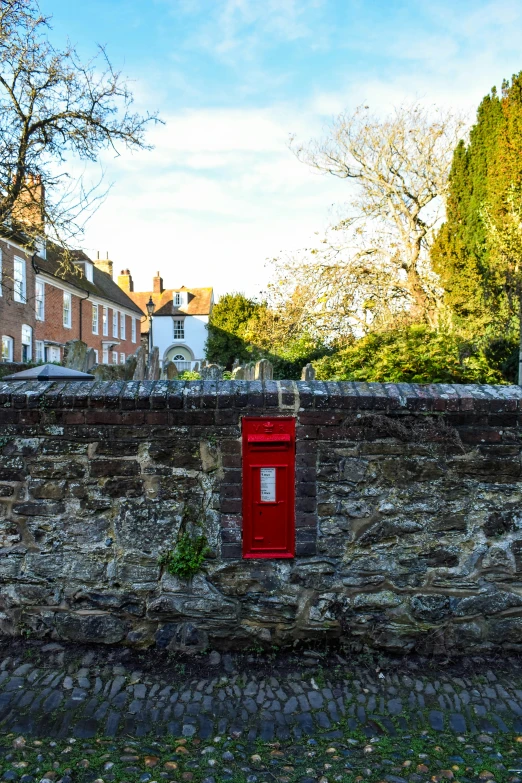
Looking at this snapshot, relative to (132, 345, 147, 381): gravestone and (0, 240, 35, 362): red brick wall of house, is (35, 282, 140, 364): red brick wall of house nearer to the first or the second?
(0, 240, 35, 362): red brick wall of house

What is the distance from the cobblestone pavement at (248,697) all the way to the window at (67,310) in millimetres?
30367

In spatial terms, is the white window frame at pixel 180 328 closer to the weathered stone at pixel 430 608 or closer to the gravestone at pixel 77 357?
the gravestone at pixel 77 357

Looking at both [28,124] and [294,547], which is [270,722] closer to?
[294,547]

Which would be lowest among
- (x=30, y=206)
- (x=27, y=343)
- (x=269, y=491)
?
(x=269, y=491)

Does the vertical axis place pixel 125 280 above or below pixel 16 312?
above

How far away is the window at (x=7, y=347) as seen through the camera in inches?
956

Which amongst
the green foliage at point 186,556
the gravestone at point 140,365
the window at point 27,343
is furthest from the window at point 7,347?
the green foliage at point 186,556

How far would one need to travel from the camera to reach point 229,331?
149 feet

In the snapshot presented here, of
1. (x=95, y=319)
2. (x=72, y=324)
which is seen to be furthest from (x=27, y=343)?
(x=95, y=319)

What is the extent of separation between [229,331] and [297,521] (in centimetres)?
4251

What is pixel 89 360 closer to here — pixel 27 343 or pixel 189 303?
pixel 27 343

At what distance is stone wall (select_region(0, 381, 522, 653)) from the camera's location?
3336mm

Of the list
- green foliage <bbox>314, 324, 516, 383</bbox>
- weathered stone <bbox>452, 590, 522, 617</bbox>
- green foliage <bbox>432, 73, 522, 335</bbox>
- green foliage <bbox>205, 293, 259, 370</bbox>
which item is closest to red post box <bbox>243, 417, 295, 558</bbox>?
weathered stone <bbox>452, 590, 522, 617</bbox>

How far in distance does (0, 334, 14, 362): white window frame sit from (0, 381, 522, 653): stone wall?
896 inches
